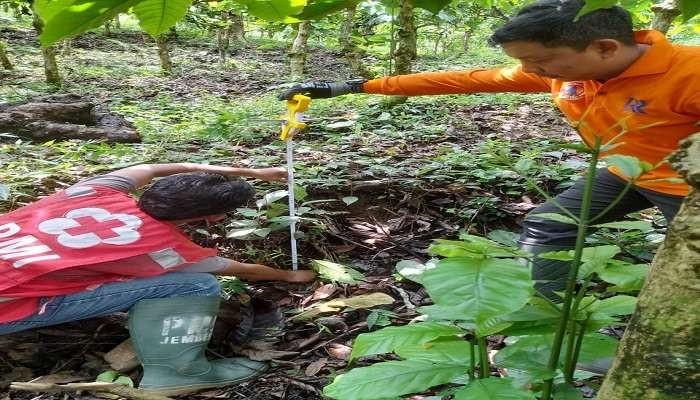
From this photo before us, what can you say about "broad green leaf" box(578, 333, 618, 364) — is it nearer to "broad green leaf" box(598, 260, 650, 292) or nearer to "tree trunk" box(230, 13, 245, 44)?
"broad green leaf" box(598, 260, 650, 292)

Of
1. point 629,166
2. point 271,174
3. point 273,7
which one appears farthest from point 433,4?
point 271,174

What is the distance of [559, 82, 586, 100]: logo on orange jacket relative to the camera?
2.05m

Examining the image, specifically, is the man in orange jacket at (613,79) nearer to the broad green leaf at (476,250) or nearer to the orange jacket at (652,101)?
the orange jacket at (652,101)

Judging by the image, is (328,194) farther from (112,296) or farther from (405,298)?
(112,296)

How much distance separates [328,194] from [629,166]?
8.35ft

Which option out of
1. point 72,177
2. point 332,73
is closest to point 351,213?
point 72,177

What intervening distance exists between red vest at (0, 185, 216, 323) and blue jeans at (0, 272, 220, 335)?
4 cm

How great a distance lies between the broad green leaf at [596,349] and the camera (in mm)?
939

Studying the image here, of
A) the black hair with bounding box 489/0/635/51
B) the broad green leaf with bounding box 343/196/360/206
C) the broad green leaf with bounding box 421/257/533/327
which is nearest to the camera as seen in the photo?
the broad green leaf with bounding box 421/257/533/327

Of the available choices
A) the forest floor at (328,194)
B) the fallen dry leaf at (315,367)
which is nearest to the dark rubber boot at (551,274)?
the forest floor at (328,194)

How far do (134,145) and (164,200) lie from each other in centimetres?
268

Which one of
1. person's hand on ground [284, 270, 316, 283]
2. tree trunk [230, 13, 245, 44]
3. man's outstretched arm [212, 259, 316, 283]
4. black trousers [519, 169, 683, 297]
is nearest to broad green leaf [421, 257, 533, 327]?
black trousers [519, 169, 683, 297]

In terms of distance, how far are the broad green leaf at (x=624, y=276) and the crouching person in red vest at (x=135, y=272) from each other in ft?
4.71

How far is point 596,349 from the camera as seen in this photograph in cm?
95
